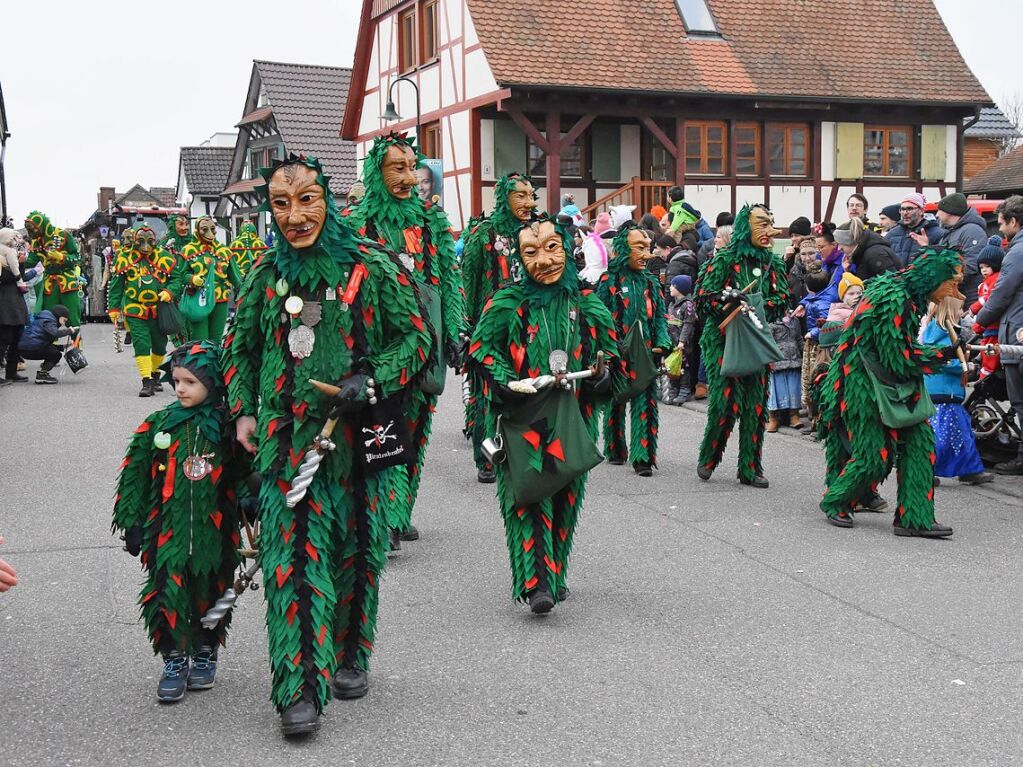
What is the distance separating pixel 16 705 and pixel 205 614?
0.79 m

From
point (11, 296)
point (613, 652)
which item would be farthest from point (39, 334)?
point (613, 652)

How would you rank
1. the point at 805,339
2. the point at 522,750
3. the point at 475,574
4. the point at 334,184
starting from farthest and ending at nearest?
1. the point at 334,184
2. the point at 805,339
3. the point at 475,574
4. the point at 522,750

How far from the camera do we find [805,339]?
12156 mm

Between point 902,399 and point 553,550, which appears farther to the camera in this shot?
point 902,399

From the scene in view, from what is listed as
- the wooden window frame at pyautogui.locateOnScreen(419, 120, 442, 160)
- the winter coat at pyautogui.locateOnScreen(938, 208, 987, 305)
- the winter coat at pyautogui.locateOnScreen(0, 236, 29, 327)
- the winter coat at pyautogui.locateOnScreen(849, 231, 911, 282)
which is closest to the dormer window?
the wooden window frame at pyautogui.locateOnScreen(419, 120, 442, 160)

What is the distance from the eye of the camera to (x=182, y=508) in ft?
16.3

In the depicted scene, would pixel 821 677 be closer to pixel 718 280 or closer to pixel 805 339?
pixel 718 280

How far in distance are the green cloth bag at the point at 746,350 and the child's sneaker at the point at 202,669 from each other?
528 centimetres

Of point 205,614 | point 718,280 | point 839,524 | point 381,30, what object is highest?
point 381,30

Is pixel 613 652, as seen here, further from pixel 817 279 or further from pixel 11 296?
pixel 11 296

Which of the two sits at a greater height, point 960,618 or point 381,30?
point 381,30

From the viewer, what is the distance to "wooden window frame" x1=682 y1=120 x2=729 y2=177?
2877 cm

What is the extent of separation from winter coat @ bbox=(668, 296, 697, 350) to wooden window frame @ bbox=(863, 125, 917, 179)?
17139mm

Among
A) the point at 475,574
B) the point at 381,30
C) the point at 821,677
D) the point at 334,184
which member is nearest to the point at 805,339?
the point at 475,574
